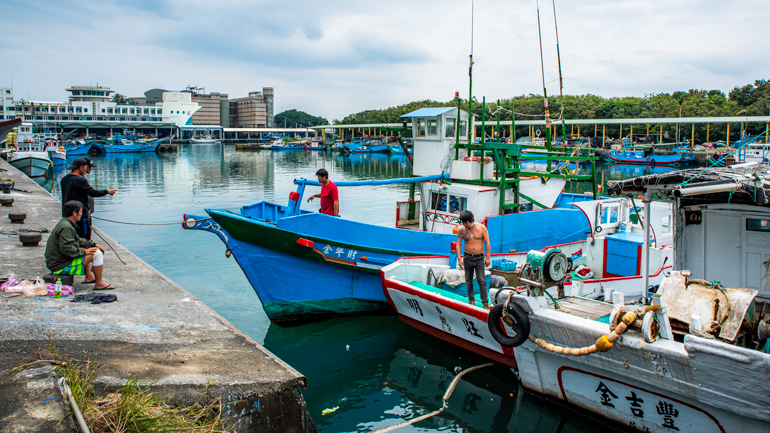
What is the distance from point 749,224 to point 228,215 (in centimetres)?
810

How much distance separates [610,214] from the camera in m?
12.4

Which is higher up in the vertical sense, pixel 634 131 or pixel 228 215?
pixel 634 131

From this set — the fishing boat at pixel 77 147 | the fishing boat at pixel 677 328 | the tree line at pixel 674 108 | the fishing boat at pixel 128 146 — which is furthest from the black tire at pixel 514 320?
the fishing boat at pixel 128 146

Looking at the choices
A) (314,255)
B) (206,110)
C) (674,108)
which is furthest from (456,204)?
(206,110)

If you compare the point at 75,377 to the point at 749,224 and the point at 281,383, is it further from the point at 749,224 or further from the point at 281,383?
the point at 749,224

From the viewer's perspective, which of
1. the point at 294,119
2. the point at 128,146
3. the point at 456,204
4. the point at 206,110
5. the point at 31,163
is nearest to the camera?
the point at 456,204

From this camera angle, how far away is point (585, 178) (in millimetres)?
12930

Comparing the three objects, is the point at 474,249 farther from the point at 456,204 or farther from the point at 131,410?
the point at 131,410

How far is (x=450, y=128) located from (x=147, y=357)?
8.58 m

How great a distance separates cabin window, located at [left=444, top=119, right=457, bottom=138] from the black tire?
242 inches

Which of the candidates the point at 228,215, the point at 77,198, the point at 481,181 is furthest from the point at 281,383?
the point at 481,181

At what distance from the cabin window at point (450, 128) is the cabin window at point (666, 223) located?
197 inches

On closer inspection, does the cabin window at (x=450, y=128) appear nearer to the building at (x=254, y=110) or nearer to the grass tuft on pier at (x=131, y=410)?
the grass tuft on pier at (x=131, y=410)

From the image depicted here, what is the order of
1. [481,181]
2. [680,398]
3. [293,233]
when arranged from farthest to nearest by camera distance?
[481,181] < [293,233] < [680,398]
